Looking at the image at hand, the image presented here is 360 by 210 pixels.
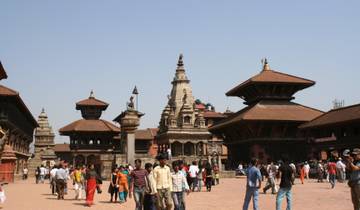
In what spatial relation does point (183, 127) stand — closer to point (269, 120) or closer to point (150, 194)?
point (269, 120)

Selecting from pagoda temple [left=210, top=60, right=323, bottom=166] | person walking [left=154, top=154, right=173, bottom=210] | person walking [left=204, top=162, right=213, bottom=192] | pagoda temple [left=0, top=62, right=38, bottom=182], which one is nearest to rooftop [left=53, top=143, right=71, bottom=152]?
pagoda temple [left=0, top=62, right=38, bottom=182]

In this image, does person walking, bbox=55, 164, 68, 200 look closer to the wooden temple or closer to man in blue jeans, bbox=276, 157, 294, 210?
man in blue jeans, bbox=276, 157, 294, 210

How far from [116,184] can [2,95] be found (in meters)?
28.5

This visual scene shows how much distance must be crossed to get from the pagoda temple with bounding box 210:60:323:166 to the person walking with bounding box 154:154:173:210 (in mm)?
27784

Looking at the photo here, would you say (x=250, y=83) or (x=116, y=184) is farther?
(x=250, y=83)

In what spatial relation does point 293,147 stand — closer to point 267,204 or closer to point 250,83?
point 250,83

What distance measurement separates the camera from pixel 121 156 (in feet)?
104

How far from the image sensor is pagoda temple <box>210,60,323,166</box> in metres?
39.0

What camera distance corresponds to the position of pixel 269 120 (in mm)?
38094

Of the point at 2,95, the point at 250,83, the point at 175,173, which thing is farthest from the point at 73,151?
the point at 175,173

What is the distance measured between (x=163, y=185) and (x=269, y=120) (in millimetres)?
29091

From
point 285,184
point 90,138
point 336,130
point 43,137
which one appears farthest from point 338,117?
point 43,137

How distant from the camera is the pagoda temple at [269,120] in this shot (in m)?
39.0

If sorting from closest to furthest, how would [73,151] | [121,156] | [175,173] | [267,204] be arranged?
[175,173] → [267,204] → [121,156] → [73,151]
